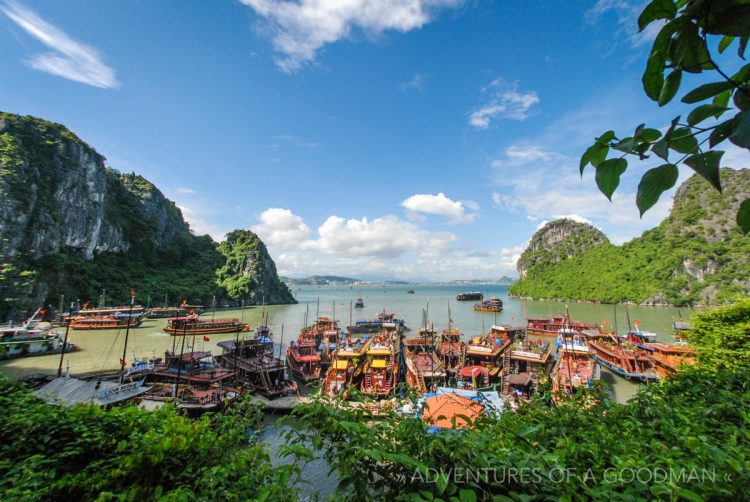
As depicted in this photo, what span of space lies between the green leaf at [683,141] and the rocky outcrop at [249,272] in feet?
293

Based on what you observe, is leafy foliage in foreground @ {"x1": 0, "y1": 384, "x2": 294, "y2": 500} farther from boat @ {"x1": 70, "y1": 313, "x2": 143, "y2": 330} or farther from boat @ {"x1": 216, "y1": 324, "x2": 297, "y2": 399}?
boat @ {"x1": 70, "y1": 313, "x2": 143, "y2": 330}

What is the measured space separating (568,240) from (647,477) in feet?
458

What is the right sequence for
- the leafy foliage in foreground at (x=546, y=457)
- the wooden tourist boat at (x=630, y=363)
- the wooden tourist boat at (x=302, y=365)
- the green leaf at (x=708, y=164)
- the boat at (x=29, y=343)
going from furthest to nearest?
→ 1. the boat at (x=29, y=343)
2. the wooden tourist boat at (x=302, y=365)
3. the wooden tourist boat at (x=630, y=363)
4. the leafy foliage in foreground at (x=546, y=457)
5. the green leaf at (x=708, y=164)

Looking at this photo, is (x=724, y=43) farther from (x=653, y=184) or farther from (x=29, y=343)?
(x=29, y=343)

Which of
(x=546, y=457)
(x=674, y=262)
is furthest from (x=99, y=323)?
(x=674, y=262)

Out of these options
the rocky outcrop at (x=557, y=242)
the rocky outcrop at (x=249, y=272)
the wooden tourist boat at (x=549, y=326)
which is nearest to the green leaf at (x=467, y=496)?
the wooden tourist boat at (x=549, y=326)

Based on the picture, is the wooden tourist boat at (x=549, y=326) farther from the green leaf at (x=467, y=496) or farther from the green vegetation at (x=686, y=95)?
the green vegetation at (x=686, y=95)

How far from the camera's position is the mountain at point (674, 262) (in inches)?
2419

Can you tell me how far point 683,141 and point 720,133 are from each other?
0.09 m

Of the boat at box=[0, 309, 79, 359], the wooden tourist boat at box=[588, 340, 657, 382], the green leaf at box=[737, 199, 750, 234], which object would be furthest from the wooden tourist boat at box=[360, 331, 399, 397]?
the boat at box=[0, 309, 79, 359]

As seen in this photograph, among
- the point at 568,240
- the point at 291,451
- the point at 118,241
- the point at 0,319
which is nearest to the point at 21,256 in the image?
the point at 0,319

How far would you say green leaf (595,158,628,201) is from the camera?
0.87 m

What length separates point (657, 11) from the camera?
2.68 ft

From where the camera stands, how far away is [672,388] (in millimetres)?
4117
